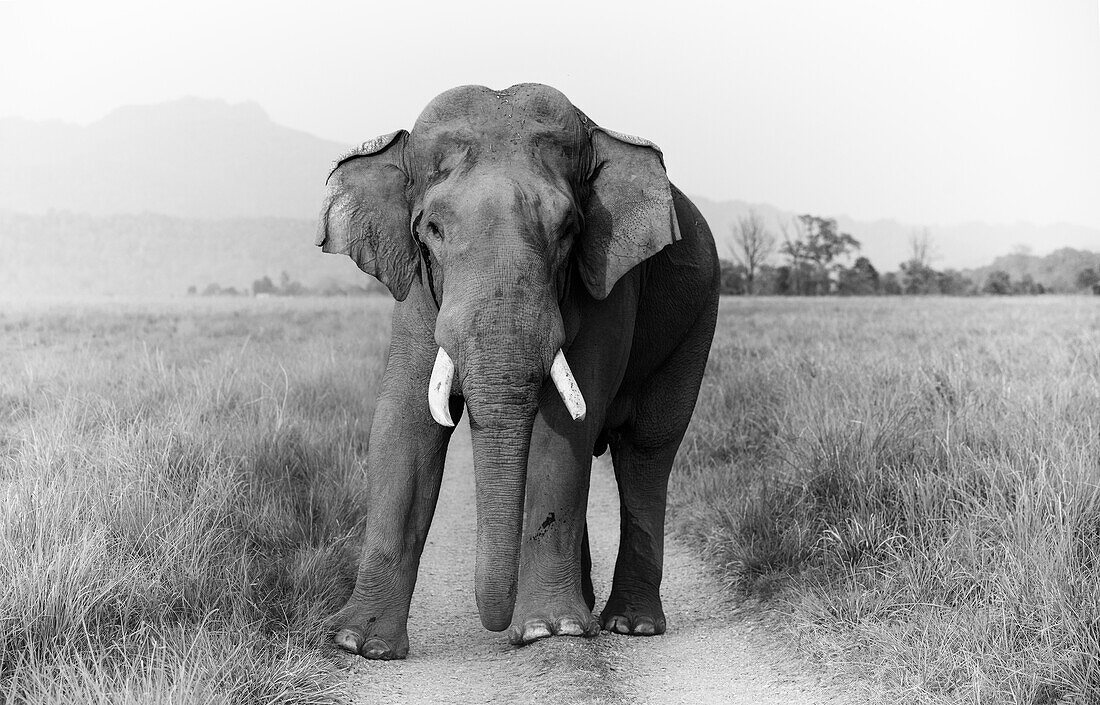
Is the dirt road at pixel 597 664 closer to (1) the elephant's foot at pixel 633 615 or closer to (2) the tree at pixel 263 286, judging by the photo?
(1) the elephant's foot at pixel 633 615

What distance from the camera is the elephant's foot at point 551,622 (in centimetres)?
521

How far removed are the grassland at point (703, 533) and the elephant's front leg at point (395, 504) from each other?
265 millimetres

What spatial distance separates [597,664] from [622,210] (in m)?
2.27

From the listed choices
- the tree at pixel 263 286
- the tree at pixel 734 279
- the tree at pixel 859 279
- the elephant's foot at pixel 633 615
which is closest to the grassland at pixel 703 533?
the elephant's foot at pixel 633 615

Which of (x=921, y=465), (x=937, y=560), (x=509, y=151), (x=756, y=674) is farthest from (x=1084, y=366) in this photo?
(x=509, y=151)

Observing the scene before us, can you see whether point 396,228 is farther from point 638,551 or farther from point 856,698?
point 856,698

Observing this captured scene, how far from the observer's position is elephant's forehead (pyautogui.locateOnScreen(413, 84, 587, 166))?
4.91 meters

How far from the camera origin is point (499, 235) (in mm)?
4551

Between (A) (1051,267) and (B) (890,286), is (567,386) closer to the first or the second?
(B) (890,286)

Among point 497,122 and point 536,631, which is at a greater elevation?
point 497,122

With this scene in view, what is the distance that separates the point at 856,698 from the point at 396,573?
90.9 inches

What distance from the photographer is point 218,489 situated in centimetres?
624

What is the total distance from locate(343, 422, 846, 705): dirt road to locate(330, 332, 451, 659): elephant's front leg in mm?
164

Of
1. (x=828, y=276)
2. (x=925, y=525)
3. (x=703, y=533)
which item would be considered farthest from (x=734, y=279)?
(x=925, y=525)
